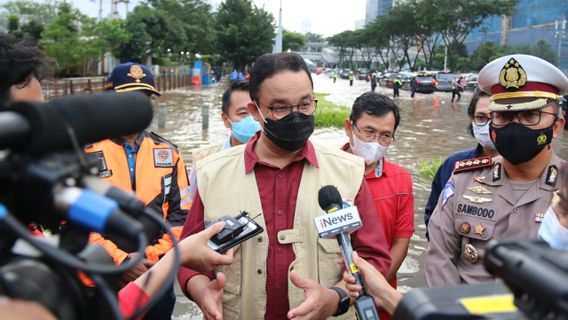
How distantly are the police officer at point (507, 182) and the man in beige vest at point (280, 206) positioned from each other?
362mm

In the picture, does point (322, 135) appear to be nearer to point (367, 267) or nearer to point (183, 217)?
Result: point (183, 217)

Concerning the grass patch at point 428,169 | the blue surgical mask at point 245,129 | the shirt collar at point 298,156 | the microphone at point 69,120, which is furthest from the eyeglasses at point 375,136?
the grass patch at point 428,169

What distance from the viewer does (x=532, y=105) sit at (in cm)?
222

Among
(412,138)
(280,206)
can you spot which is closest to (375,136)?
(280,206)

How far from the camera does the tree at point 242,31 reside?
42.1 metres

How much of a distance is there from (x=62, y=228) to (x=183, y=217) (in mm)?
1987

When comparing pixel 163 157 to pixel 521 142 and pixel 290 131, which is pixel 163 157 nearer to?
pixel 290 131

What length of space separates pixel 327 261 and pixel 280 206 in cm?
29

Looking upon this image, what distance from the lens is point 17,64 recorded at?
2.25 m

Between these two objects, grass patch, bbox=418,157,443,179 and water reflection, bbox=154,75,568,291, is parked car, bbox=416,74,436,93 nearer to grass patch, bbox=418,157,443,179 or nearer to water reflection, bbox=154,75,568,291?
water reflection, bbox=154,75,568,291

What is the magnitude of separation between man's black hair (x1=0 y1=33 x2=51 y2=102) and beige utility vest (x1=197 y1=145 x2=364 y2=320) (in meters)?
0.89

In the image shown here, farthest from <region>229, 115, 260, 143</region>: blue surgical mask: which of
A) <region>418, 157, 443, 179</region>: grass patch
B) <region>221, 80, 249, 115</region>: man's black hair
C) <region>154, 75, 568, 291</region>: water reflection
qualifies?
<region>418, 157, 443, 179</region>: grass patch

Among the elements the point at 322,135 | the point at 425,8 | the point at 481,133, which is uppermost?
the point at 425,8

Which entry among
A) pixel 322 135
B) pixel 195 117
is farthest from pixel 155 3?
pixel 322 135
